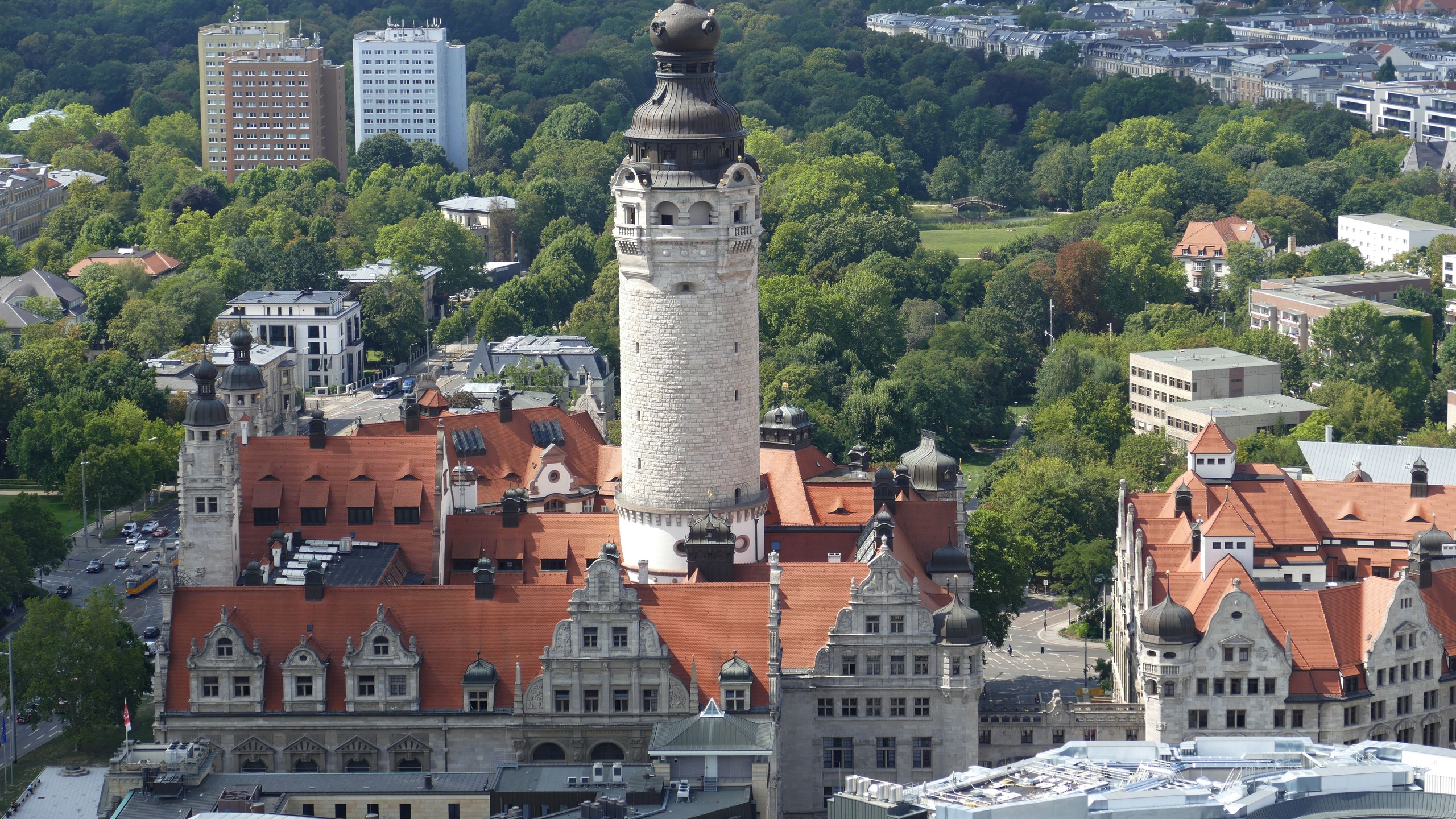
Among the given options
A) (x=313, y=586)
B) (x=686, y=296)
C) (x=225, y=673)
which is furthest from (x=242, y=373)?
(x=225, y=673)

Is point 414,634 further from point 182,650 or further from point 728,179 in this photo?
point 728,179

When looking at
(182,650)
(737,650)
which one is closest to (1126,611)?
(737,650)

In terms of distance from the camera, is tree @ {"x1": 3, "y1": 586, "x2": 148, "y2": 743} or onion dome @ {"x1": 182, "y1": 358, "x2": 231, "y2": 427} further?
tree @ {"x1": 3, "y1": 586, "x2": 148, "y2": 743}

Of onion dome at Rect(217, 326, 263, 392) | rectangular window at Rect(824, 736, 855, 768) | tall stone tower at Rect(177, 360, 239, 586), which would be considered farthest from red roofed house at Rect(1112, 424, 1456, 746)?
onion dome at Rect(217, 326, 263, 392)

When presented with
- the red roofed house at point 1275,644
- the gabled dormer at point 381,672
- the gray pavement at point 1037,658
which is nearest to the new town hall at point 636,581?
the gabled dormer at point 381,672

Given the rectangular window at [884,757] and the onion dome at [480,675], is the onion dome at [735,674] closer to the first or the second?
the rectangular window at [884,757]

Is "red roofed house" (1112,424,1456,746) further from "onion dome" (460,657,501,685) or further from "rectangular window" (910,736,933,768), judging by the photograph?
"onion dome" (460,657,501,685)

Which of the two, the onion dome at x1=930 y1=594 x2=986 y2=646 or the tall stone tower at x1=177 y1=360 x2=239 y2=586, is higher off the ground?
the tall stone tower at x1=177 y1=360 x2=239 y2=586
